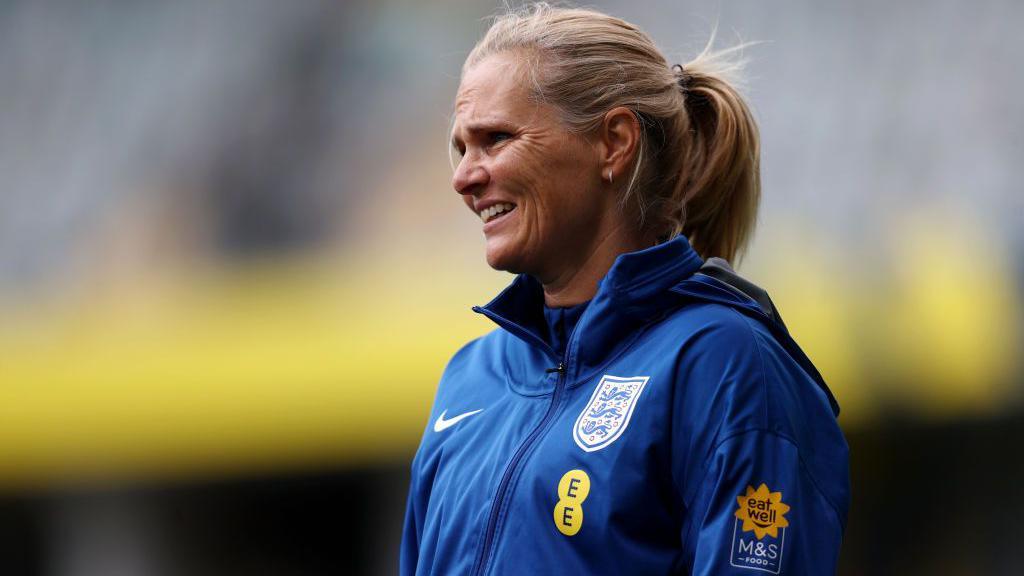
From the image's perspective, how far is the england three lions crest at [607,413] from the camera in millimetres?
1583

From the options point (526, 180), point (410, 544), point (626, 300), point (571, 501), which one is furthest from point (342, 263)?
point (571, 501)

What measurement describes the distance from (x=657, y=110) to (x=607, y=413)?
0.49 metres

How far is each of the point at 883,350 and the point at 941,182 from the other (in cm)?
65

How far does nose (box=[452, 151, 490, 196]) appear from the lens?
5.89 ft

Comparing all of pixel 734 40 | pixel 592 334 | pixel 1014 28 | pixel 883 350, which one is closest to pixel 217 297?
pixel 734 40

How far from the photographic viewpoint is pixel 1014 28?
4445 millimetres

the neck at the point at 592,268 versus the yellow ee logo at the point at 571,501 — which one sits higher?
the neck at the point at 592,268

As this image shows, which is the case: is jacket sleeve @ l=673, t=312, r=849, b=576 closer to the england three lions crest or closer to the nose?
the england three lions crest

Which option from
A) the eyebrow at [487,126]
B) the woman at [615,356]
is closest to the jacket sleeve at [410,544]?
the woman at [615,356]

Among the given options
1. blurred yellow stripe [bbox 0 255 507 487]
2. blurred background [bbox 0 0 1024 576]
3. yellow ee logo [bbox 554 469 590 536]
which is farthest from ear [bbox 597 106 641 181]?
blurred yellow stripe [bbox 0 255 507 487]

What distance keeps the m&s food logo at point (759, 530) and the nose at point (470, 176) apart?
0.60 m

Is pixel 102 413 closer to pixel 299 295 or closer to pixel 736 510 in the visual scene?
pixel 299 295

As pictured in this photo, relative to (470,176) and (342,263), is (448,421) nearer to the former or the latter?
(470,176)

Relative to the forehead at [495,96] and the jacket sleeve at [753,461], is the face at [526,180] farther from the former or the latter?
the jacket sleeve at [753,461]
